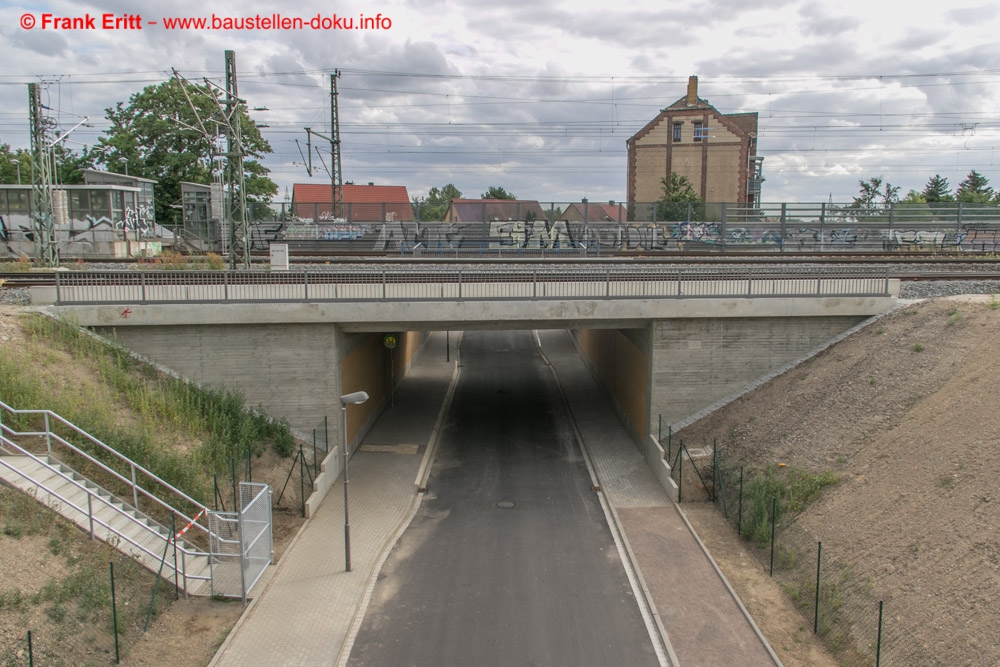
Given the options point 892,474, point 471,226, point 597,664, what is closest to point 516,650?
point 597,664

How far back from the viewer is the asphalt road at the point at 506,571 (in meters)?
11.1

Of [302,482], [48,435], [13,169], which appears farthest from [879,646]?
[13,169]

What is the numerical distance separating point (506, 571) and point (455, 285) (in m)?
7.85

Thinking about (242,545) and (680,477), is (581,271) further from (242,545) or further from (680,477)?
(242,545)

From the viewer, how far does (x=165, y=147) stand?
4625 cm

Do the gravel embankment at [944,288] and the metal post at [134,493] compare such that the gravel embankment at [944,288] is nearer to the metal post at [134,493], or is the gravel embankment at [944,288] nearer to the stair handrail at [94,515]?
the stair handrail at [94,515]

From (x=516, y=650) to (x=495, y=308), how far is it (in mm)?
9485

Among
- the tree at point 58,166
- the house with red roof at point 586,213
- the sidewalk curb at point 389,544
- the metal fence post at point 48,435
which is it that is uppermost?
the tree at point 58,166

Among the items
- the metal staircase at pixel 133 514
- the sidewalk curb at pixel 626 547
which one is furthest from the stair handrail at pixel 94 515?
the sidewalk curb at pixel 626 547

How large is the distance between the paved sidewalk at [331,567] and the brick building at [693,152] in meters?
44.0

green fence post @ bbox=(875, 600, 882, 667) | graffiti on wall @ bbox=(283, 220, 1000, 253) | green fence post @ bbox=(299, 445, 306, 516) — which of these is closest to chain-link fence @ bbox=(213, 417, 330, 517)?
green fence post @ bbox=(299, 445, 306, 516)

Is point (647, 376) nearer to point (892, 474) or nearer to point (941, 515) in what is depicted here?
point (892, 474)

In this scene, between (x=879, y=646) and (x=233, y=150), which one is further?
(x=233, y=150)

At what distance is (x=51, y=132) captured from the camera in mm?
33188
